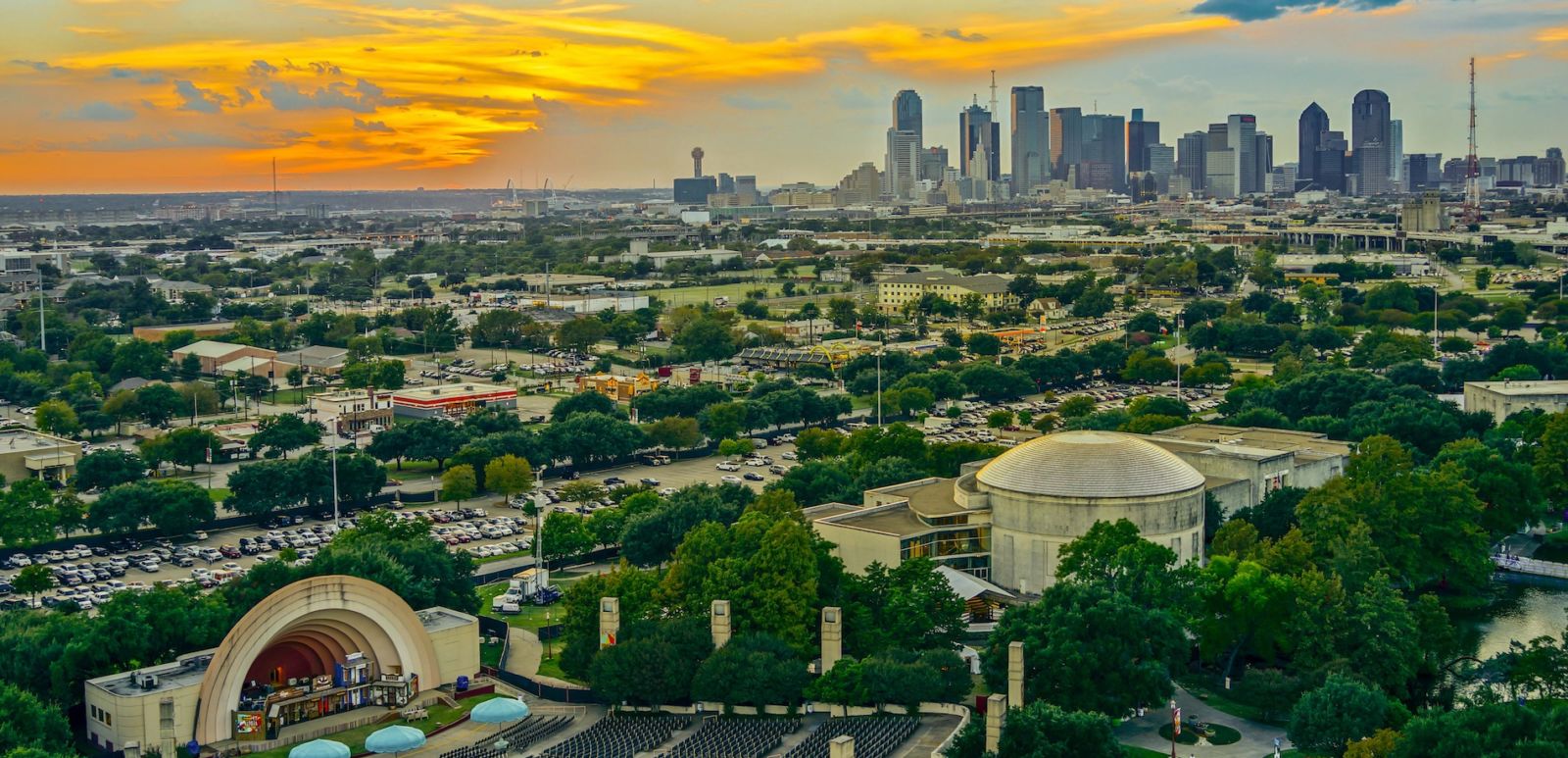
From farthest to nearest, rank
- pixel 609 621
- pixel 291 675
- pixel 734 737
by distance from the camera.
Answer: pixel 609 621 < pixel 291 675 < pixel 734 737

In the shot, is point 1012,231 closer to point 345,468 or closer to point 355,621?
point 345,468

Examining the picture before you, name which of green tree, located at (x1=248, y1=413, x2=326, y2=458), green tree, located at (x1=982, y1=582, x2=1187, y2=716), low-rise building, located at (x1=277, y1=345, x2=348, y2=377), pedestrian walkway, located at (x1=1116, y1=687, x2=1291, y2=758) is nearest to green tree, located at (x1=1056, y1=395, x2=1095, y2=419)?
green tree, located at (x1=248, y1=413, x2=326, y2=458)

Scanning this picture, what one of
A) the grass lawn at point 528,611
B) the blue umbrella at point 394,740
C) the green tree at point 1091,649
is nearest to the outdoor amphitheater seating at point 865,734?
the green tree at point 1091,649

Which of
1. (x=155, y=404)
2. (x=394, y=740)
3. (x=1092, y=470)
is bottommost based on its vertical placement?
(x=394, y=740)

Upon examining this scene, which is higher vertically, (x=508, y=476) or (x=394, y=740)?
(x=508, y=476)

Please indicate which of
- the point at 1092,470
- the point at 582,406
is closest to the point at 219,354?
the point at 582,406

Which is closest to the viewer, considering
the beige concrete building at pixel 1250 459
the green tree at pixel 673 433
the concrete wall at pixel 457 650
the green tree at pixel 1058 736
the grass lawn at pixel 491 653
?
the green tree at pixel 1058 736

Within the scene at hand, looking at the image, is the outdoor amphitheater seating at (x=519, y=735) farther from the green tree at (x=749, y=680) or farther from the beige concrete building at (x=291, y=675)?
the green tree at (x=749, y=680)

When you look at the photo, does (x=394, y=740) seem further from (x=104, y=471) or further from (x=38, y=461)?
(x=38, y=461)
